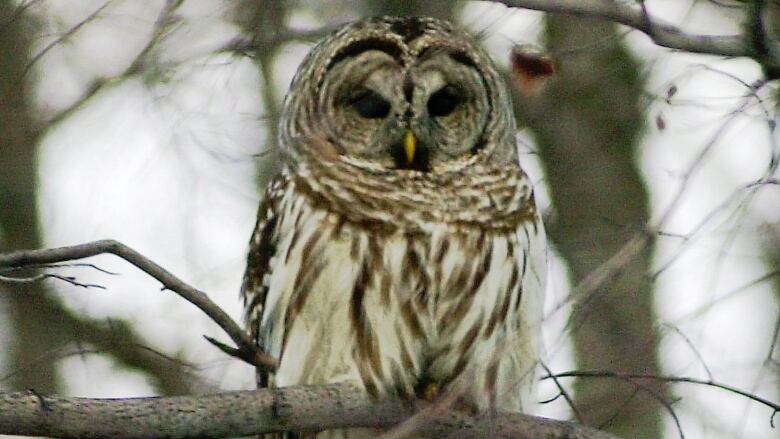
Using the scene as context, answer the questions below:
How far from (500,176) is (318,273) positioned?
85 cm

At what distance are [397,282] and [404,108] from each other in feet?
2.54

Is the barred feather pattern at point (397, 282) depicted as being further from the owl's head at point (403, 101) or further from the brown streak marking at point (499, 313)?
the owl's head at point (403, 101)

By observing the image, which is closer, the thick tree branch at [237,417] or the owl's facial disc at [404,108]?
the thick tree branch at [237,417]

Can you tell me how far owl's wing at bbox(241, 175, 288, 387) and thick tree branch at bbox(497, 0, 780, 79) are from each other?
1.72m

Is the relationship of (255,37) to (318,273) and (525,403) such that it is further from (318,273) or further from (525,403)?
(525,403)

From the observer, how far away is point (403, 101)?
5043 mm

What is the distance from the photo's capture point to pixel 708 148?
3.08 metres

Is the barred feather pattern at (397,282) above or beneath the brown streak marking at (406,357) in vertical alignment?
above

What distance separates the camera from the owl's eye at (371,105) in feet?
16.8

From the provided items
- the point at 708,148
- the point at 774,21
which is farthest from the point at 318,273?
the point at 774,21

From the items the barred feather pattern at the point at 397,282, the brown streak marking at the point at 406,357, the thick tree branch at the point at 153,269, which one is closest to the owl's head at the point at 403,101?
the barred feather pattern at the point at 397,282

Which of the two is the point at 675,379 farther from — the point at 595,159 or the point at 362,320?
the point at 595,159

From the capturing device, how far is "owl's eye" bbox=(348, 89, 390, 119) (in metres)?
5.13

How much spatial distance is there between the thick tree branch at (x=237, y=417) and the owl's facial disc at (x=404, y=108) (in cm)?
108
